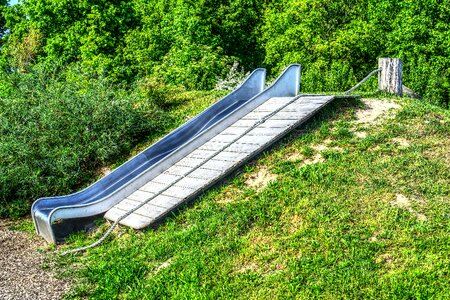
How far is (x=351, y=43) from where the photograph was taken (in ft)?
65.2

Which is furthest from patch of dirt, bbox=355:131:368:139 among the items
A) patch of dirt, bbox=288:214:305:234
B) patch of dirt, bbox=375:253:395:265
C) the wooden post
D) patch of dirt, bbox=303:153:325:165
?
patch of dirt, bbox=375:253:395:265

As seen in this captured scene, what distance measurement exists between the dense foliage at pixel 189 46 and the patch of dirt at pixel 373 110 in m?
4.08

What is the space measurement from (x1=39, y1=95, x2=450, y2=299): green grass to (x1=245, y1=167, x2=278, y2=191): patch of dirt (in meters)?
0.06

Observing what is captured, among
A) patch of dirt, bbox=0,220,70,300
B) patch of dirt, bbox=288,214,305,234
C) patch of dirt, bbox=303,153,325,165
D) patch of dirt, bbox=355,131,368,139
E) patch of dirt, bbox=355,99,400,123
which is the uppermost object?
patch of dirt, bbox=355,99,400,123

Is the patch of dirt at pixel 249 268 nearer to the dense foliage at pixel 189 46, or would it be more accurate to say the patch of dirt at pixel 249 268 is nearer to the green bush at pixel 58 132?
the green bush at pixel 58 132

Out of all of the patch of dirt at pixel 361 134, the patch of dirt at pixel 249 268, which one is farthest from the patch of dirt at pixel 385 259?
the patch of dirt at pixel 361 134

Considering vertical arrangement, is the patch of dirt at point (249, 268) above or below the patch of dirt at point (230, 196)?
below

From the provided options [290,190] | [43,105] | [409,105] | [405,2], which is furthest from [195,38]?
[290,190]

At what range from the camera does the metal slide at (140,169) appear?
714cm

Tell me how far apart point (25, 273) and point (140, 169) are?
8.17 ft

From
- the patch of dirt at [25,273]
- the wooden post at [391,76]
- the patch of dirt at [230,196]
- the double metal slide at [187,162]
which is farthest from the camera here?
the wooden post at [391,76]

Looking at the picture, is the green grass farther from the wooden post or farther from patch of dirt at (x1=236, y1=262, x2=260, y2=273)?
the wooden post

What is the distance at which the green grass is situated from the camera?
15.7ft

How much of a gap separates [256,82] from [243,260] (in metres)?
4.55
